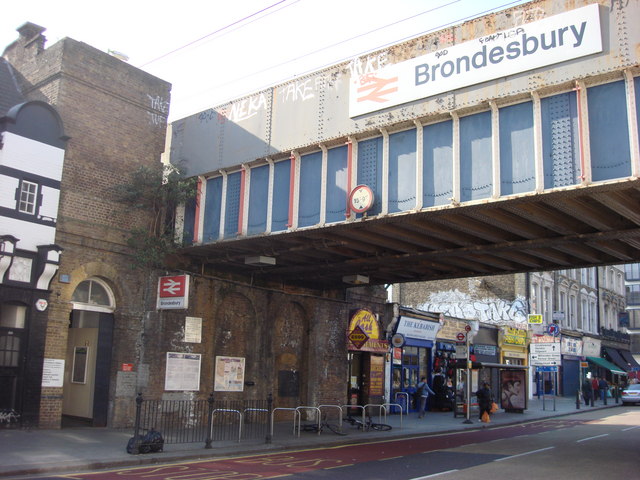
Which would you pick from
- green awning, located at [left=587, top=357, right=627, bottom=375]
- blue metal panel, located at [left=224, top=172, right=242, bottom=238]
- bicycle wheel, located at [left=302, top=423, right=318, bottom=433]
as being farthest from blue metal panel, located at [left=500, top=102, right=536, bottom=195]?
green awning, located at [left=587, top=357, right=627, bottom=375]

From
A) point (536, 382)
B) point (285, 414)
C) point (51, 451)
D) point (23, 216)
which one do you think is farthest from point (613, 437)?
point (536, 382)

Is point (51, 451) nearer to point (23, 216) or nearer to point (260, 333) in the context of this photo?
point (23, 216)

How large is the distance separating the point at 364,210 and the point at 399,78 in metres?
3.23

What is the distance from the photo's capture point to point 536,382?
1711 inches

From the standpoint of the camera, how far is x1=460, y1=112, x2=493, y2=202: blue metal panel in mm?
13133

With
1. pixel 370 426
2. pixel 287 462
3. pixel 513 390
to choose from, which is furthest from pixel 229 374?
pixel 513 390

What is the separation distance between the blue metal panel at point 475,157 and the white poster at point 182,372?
1051 cm

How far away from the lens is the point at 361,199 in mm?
14672

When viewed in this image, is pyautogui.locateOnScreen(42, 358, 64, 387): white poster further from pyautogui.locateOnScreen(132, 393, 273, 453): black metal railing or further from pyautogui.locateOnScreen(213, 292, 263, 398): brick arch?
pyautogui.locateOnScreen(213, 292, 263, 398): brick arch

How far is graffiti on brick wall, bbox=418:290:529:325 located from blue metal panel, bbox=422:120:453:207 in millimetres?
28025

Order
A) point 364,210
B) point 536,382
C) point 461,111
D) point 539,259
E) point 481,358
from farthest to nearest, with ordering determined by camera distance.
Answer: point 536,382, point 481,358, point 539,259, point 364,210, point 461,111

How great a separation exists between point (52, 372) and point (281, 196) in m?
7.59

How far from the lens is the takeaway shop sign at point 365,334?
974 inches

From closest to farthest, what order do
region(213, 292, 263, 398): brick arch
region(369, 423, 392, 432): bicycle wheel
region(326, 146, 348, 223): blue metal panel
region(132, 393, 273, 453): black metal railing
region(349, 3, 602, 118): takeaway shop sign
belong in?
1. region(349, 3, 602, 118): takeaway shop sign
2. region(326, 146, 348, 223): blue metal panel
3. region(132, 393, 273, 453): black metal railing
4. region(369, 423, 392, 432): bicycle wheel
5. region(213, 292, 263, 398): brick arch
